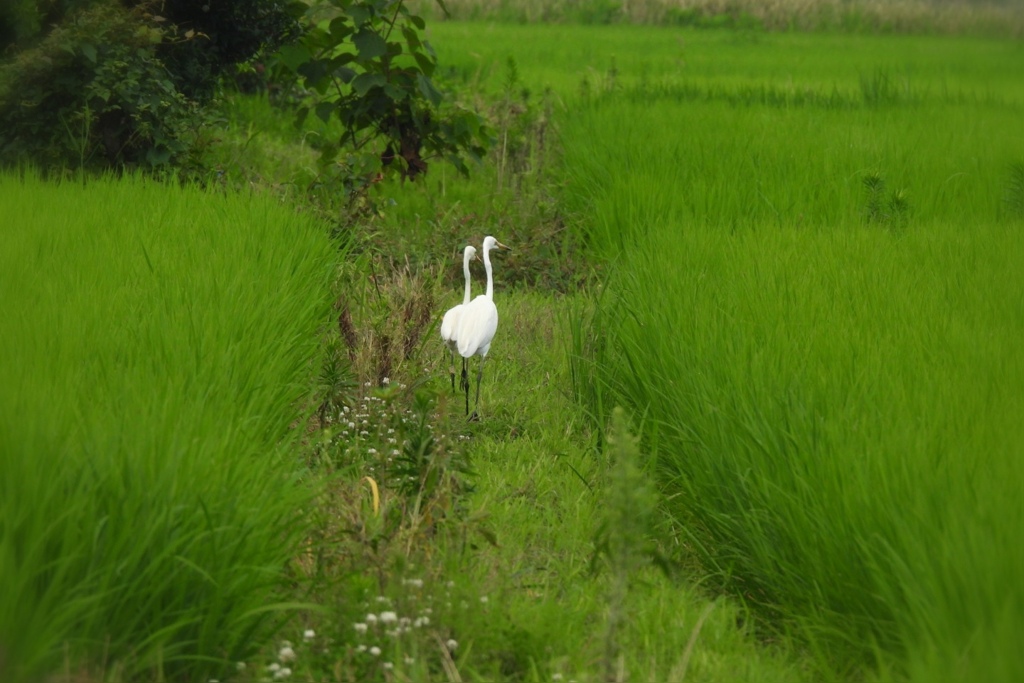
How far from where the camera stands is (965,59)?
13.2 metres

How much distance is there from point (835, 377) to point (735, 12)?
20.2 meters

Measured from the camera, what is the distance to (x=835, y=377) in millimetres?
2971

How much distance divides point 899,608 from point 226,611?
1.22 metres

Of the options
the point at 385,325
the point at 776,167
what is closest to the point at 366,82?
the point at 776,167

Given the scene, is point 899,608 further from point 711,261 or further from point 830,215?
point 830,215

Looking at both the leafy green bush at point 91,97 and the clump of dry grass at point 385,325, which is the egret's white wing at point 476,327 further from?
the leafy green bush at point 91,97

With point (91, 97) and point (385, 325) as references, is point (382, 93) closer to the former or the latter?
point (91, 97)

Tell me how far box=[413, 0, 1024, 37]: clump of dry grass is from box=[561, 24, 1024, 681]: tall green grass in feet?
50.3

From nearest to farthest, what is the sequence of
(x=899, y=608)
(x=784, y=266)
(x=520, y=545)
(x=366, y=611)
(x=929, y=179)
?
(x=899, y=608)
(x=366, y=611)
(x=520, y=545)
(x=784, y=266)
(x=929, y=179)

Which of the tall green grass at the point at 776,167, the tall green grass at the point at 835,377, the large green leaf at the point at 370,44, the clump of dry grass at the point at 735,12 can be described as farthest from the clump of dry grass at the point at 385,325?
the clump of dry grass at the point at 735,12

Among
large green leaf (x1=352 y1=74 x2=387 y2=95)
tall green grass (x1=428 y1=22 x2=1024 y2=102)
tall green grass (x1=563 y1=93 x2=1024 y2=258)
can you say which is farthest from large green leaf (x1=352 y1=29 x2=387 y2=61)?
tall green grass (x1=428 y1=22 x2=1024 y2=102)

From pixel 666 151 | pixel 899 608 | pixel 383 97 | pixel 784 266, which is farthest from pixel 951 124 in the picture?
pixel 899 608

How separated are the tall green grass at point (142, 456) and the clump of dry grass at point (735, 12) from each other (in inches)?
693

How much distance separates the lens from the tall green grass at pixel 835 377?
2.15 metres
